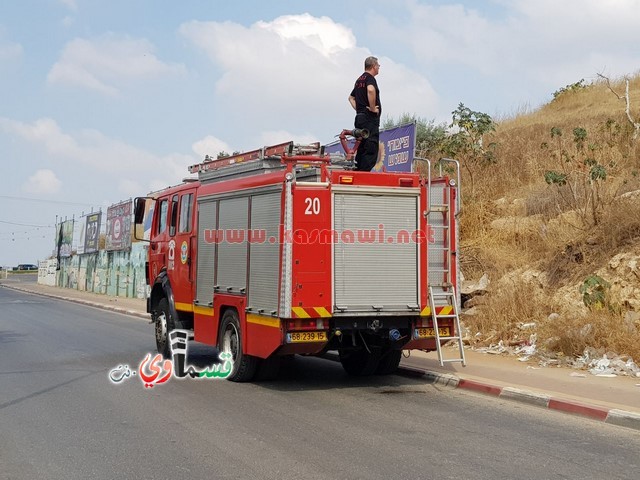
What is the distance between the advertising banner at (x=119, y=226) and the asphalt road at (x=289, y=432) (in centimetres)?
3524

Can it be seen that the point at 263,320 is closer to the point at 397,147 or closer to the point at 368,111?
the point at 368,111

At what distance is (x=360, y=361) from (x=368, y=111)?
401cm

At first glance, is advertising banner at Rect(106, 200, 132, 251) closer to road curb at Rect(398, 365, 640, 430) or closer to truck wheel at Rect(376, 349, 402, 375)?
truck wheel at Rect(376, 349, 402, 375)

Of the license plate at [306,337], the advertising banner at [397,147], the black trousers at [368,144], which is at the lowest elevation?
the license plate at [306,337]

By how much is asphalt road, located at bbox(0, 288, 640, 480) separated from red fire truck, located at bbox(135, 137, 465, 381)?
0.74 meters

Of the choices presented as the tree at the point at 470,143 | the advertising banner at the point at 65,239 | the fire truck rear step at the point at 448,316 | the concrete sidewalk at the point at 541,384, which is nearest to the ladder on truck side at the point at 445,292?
the fire truck rear step at the point at 448,316

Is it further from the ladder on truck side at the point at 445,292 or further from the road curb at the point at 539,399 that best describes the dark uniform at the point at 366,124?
the road curb at the point at 539,399

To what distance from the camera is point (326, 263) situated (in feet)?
34.0

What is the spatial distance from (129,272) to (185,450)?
3669 centimetres

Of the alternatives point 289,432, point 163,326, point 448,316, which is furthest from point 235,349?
point 289,432

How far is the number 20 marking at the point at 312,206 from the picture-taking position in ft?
33.9

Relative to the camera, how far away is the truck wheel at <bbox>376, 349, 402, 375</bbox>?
12.0m

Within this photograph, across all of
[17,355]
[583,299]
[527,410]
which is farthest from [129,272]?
[527,410]

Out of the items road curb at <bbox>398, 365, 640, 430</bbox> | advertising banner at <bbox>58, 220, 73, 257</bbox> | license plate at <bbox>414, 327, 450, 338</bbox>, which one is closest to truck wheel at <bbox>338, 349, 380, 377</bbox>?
road curb at <bbox>398, 365, 640, 430</bbox>
